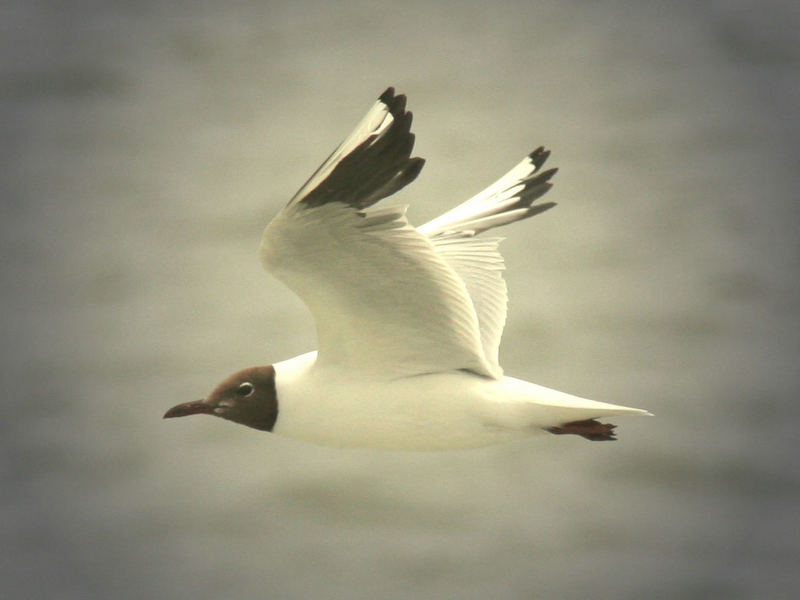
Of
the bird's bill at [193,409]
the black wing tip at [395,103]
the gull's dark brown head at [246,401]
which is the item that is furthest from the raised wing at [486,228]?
the black wing tip at [395,103]

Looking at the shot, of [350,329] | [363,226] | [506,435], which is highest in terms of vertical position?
[363,226]

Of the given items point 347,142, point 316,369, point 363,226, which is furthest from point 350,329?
point 347,142

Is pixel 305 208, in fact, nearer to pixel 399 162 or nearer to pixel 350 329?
pixel 399 162

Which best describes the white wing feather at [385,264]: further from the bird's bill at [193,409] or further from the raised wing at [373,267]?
the bird's bill at [193,409]

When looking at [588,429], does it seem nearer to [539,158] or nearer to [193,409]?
[539,158]

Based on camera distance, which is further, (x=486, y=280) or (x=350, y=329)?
(x=486, y=280)

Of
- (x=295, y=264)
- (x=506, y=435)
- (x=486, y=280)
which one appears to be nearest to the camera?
(x=295, y=264)

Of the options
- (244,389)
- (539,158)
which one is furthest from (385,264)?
(539,158)
